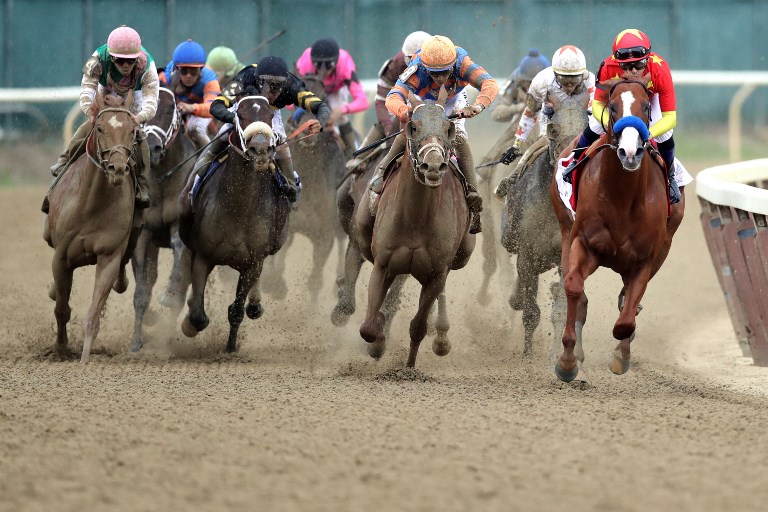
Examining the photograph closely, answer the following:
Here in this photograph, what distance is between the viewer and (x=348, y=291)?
10695 mm

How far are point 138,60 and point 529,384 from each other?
3.72 meters

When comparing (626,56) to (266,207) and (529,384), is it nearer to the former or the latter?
(529,384)

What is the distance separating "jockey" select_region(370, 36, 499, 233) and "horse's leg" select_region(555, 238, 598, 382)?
3.19 feet

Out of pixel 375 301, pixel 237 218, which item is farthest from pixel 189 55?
pixel 375 301

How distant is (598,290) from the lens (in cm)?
1387

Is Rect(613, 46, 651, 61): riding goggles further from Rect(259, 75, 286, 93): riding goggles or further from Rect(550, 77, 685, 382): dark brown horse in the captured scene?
Rect(259, 75, 286, 93): riding goggles

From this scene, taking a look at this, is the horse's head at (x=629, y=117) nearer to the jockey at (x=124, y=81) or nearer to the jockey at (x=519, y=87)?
the jockey at (x=124, y=81)

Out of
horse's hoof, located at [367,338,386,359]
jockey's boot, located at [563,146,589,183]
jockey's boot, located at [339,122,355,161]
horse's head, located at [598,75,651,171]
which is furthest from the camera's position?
jockey's boot, located at [339,122,355,161]

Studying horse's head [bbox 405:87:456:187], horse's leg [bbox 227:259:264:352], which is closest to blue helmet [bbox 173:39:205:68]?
horse's leg [bbox 227:259:264:352]

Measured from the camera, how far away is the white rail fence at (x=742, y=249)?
966 cm

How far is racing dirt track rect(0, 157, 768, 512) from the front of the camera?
5590mm

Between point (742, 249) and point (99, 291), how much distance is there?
4.64m

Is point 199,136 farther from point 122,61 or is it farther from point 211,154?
point 122,61

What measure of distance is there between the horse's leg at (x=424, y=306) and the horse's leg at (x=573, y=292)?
2.94 ft
